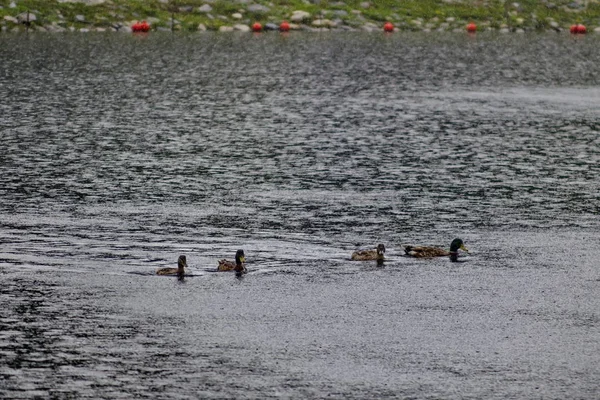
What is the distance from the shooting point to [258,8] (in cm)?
17325

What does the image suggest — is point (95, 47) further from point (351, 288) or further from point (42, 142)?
point (351, 288)

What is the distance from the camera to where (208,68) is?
4786 inches

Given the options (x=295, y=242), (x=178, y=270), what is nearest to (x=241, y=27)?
(x=295, y=242)

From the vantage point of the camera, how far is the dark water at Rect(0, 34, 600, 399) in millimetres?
34156

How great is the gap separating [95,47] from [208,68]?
21564 millimetres

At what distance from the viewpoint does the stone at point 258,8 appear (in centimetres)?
17275

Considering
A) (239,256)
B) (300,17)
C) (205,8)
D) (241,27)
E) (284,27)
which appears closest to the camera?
(239,256)

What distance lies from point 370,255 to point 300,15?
129 metres

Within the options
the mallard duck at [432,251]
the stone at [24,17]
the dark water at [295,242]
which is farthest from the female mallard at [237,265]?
the stone at [24,17]

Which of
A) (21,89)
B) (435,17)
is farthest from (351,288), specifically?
(435,17)

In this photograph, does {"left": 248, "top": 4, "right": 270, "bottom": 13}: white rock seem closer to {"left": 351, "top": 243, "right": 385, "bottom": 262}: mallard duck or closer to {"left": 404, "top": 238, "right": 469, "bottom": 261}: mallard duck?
{"left": 404, "top": 238, "right": 469, "bottom": 261}: mallard duck

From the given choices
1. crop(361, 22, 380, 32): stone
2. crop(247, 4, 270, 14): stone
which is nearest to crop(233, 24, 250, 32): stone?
crop(247, 4, 270, 14): stone

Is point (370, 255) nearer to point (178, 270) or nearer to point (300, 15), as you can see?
point (178, 270)

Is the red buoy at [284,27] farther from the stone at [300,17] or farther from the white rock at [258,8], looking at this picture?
the white rock at [258,8]
